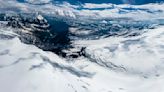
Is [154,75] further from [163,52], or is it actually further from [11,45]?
[11,45]

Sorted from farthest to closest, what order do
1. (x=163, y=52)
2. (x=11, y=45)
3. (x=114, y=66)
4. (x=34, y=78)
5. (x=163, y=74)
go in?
(x=163, y=52) → (x=114, y=66) → (x=11, y=45) → (x=163, y=74) → (x=34, y=78)

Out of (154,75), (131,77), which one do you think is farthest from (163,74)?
(131,77)

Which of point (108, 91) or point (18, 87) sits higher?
point (18, 87)

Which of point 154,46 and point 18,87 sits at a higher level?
point 18,87

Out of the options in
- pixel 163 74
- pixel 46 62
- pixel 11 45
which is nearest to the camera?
pixel 46 62

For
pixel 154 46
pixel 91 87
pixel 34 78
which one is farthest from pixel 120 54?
pixel 34 78

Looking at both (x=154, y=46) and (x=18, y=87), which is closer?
(x=18, y=87)

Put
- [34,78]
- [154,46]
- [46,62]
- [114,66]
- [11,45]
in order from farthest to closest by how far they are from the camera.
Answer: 1. [154,46]
2. [114,66]
3. [11,45]
4. [46,62]
5. [34,78]

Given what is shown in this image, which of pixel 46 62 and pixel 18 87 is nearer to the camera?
pixel 18 87

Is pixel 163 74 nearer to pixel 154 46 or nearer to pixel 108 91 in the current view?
pixel 108 91
